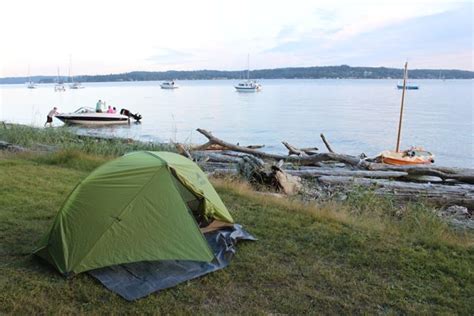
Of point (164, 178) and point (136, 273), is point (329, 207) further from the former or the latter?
point (136, 273)

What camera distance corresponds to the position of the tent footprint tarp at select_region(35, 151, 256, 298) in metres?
4.76

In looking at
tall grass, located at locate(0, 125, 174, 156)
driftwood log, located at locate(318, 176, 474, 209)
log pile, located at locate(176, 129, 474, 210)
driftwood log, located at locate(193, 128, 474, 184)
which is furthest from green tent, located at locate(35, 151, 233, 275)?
driftwood log, located at locate(193, 128, 474, 184)

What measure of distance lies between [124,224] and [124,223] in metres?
0.01

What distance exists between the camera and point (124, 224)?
193 inches

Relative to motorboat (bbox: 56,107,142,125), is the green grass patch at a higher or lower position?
higher

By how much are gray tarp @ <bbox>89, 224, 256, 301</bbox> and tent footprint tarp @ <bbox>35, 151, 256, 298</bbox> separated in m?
0.09

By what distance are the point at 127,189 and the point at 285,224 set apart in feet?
8.41

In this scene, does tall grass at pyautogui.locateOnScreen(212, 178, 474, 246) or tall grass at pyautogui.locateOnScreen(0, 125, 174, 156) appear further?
tall grass at pyautogui.locateOnScreen(0, 125, 174, 156)

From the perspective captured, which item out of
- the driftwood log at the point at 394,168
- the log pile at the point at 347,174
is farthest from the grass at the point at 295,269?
the driftwood log at the point at 394,168

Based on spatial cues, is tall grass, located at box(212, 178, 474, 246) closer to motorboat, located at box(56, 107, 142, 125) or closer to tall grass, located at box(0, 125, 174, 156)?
tall grass, located at box(0, 125, 174, 156)

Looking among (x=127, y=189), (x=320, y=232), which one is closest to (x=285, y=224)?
(x=320, y=232)

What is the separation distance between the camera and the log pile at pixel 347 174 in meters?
Result: 10.4

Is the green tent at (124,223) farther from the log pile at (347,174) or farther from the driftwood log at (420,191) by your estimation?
the driftwood log at (420,191)

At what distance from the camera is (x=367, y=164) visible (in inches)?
549
